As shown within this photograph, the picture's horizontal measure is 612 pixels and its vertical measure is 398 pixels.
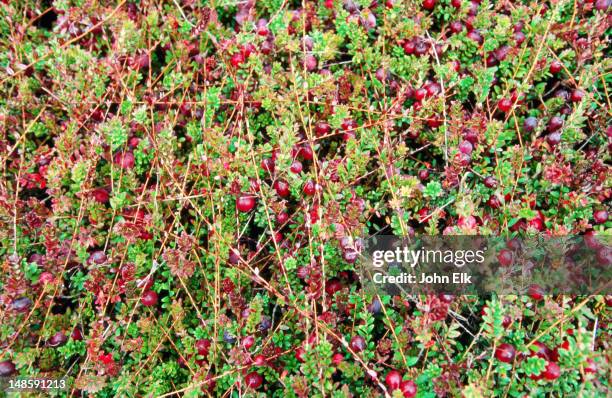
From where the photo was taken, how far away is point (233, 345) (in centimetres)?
186

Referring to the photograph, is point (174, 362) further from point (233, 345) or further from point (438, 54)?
point (438, 54)

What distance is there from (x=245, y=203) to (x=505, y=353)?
105cm

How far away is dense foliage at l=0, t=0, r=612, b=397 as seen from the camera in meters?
1.73

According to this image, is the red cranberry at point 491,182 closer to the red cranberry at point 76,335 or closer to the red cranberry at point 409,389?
the red cranberry at point 409,389

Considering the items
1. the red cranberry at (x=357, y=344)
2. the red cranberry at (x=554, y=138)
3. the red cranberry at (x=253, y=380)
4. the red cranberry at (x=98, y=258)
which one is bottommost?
the red cranberry at (x=253, y=380)

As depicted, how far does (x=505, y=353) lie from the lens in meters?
1.59

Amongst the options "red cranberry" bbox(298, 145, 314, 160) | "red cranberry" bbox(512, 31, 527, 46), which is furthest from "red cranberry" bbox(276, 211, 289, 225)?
"red cranberry" bbox(512, 31, 527, 46)

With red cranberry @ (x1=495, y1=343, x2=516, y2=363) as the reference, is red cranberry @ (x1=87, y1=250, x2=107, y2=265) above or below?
above

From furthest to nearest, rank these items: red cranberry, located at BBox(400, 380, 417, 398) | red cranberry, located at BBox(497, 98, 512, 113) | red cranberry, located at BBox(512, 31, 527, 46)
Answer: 1. red cranberry, located at BBox(512, 31, 527, 46)
2. red cranberry, located at BBox(497, 98, 512, 113)
3. red cranberry, located at BBox(400, 380, 417, 398)

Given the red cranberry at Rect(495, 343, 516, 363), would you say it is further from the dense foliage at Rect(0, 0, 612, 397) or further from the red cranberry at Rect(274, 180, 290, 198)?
the red cranberry at Rect(274, 180, 290, 198)

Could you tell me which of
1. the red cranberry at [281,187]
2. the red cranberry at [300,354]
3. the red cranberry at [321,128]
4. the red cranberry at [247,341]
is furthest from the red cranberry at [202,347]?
the red cranberry at [321,128]

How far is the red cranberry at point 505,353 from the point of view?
159 cm

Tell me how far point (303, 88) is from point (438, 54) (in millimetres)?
631

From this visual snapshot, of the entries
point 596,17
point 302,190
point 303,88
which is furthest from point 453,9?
point 302,190
